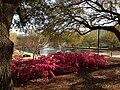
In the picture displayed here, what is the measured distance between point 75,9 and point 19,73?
5.98 meters

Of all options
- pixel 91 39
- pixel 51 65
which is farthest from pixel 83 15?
pixel 91 39

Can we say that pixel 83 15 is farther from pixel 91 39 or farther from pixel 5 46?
pixel 91 39

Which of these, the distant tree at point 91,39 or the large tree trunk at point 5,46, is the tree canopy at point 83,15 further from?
the distant tree at point 91,39

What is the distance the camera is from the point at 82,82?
7.63 m

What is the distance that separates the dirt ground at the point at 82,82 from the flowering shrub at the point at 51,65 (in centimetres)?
31

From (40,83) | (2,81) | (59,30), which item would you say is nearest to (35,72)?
(40,83)

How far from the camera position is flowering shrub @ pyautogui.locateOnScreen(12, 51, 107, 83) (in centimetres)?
798

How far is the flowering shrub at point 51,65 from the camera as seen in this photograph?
798cm

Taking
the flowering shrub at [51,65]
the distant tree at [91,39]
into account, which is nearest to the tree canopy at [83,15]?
the flowering shrub at [51,65]

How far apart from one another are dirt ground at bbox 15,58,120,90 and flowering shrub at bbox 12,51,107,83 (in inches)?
12.2

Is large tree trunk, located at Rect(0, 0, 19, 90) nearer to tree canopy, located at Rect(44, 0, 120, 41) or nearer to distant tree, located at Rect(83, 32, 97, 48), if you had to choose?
tree canopy, located at Rect(44, 0, 120, 41)

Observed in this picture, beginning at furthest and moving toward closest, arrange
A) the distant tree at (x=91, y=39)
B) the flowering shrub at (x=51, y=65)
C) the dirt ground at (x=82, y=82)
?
the distant tree at (x=91, y=39) < the flowering shrub at (x=51, y=65) < the dirt ground at (x=82, y=82)

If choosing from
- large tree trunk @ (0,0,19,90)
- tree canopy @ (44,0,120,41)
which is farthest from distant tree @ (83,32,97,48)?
large tree trunk @ (0,0,19,90)

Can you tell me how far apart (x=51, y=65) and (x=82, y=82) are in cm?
147
